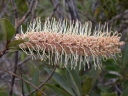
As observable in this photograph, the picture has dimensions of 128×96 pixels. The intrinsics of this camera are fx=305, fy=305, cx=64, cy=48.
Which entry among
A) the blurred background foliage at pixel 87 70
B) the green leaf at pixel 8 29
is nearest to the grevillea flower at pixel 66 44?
the green leaf at pixel 8 29

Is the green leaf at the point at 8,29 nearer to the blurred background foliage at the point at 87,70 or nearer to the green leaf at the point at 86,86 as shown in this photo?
the blurred background foliage at the point at 87,70

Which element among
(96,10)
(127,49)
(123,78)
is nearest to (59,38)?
(127,49)

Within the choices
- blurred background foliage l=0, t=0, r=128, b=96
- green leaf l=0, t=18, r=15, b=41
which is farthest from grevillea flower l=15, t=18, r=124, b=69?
blurred background foliage l=0, t=0, r=128, b=96

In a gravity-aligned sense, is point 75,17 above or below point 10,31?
above

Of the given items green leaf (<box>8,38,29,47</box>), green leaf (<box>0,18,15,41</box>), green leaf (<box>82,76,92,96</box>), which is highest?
green leaf (<box>0,18,15,41</box>)

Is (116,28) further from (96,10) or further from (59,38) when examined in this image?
(59,38)

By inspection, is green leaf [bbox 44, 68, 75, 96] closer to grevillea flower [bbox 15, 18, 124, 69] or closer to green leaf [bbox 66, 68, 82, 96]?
green leaf [bbox 66, 68, 82, 96]

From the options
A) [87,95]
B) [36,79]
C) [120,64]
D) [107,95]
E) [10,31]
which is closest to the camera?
[10,31]

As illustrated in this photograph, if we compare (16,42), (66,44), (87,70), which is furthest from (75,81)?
(87,70)
